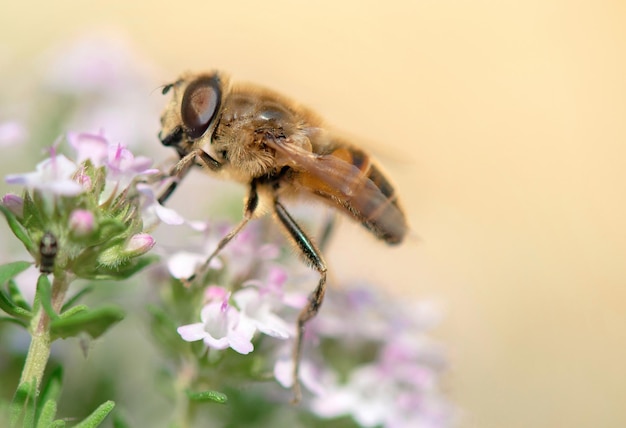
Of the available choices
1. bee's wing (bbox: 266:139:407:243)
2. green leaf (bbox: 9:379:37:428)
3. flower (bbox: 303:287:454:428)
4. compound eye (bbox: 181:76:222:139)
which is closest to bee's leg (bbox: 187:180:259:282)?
bee's wing (bbox: 266:139:407:243)

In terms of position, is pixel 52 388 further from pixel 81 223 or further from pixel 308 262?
pixel 308 262

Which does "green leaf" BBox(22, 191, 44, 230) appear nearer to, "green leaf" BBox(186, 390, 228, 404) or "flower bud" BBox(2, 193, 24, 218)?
"flower bud" BBox(2, 193, 24, 218)

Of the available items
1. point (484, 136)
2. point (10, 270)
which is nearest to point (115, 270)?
point (10, 270)

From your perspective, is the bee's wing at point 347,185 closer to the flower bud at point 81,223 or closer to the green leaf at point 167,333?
the green leaf at point 167,333

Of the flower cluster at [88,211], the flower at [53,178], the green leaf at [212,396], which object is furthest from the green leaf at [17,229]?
the green leaf at [212,396]

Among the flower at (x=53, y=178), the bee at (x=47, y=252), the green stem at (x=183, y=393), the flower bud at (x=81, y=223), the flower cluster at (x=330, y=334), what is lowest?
the green stem at (x=183, y=393)

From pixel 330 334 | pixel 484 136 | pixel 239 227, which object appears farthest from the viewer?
pixel 484 136
